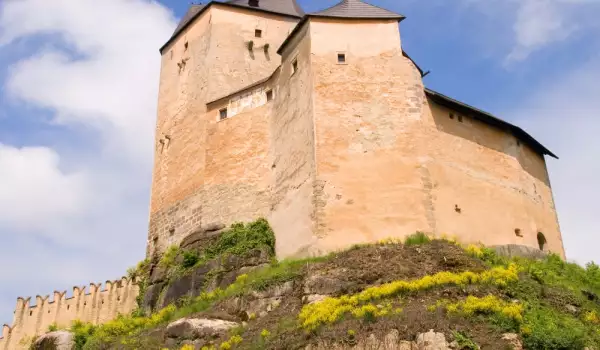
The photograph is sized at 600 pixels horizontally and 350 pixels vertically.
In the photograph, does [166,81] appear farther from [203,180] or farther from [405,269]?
[405,269]

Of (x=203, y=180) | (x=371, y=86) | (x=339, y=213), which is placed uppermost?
(x=371, y=86)

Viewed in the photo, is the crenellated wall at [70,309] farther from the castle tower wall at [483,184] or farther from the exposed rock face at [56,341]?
the castle tower wall at [483,184]

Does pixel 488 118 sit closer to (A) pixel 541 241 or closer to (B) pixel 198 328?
(A) pixel 541 241

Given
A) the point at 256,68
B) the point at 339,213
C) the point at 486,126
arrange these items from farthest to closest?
the point at 256,68, the point at 486,126, the point at 339,213

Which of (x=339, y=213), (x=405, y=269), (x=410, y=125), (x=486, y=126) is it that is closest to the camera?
(x=405, y=269)

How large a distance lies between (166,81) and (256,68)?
16.5ft

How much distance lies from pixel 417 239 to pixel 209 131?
1178 cm

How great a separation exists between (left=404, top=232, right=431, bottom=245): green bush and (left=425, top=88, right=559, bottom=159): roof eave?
258 inches

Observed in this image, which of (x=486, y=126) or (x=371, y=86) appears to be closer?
(x=371, y=86)

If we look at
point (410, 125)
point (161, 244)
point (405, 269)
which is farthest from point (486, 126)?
point (161, 244)

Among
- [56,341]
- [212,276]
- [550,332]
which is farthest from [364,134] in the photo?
[56,341]

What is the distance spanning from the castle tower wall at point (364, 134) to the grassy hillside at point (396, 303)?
50.1 inches

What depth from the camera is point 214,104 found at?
33.8m

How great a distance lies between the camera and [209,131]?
3325 centimetres
